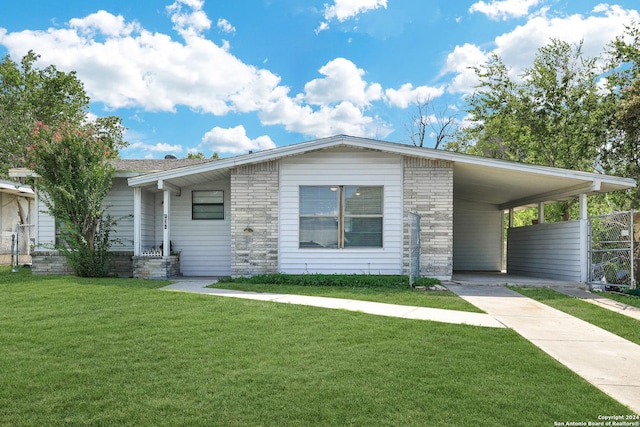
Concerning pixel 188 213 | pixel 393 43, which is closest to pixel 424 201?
pixel 188 213

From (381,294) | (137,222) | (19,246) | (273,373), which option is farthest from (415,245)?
(19,246)

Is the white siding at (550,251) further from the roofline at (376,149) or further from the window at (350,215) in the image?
the window at (350,215)

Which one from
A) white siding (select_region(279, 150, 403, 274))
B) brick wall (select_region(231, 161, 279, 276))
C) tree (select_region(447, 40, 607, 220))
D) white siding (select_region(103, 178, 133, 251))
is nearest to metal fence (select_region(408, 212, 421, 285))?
white siding (select_region(279, 150, 403, 274))

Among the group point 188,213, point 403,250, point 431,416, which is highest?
point 188,213

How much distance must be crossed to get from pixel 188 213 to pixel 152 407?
32.0 ft

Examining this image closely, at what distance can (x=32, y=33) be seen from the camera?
2719cm

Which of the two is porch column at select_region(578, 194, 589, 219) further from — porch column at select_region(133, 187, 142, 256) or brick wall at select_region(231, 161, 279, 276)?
porch column at select_region(133, 187, 142, 256)

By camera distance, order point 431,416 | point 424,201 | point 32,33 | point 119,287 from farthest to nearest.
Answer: point 32,33, point 424,201, point 119,287, point 431,416

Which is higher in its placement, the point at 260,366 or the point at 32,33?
the point at 32,33

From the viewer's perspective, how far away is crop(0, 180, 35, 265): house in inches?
683

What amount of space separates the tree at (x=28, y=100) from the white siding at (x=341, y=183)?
2143 cm

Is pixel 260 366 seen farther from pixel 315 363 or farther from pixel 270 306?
pixel 270 306

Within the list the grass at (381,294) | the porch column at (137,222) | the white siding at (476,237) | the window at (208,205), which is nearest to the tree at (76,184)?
the porch column at (137,222)

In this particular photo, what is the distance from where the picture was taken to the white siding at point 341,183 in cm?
1092
